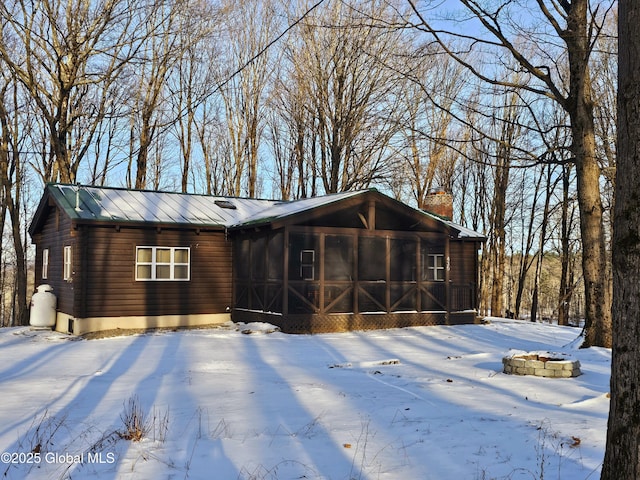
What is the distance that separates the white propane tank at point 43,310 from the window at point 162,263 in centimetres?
314

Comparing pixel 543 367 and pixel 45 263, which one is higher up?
pixel 45 263

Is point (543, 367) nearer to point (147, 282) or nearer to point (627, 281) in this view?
point (627, 281)

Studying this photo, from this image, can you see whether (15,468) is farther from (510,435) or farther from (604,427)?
(604,427)

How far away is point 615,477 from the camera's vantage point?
11.8ft

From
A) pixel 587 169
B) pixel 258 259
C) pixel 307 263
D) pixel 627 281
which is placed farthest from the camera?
pixel 307 263

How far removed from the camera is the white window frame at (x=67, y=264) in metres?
17.1

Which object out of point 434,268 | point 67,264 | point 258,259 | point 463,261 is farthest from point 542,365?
point 463,261

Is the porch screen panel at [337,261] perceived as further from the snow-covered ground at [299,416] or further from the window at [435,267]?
the snow-covered ground at [299,416]

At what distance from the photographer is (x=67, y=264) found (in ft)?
57.1

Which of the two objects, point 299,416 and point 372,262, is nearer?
point 299,416

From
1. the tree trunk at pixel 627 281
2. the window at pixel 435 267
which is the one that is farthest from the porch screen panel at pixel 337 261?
the tree trunk at pixel 627 281

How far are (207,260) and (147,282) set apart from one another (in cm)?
198

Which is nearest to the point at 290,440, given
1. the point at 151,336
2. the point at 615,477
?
the point at 615,477

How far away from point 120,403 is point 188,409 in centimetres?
102
